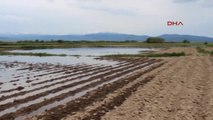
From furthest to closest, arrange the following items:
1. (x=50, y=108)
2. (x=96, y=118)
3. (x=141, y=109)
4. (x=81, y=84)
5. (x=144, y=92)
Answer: (x=81, y=84), (x=144, y=92), (x=50, y=108), (x=141, y=109), (x=96, y=118)

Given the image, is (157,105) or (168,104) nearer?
(157,105)

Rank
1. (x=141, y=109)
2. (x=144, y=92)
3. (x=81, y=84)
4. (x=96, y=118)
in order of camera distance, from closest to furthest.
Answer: (x=96, y=118) < (x=141, y=109) < (x=144, y=92) < (x=81, y=84)

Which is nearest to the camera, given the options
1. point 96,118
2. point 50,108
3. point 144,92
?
point 96,118

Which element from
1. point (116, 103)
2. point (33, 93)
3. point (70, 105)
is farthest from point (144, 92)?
point (33, 93)

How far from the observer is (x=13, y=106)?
12609 mm

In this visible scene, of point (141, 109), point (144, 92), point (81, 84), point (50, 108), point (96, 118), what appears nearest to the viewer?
point (96, 118)

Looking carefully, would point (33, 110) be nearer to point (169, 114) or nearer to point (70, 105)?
point (70, 105)

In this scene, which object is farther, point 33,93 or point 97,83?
point 97,83

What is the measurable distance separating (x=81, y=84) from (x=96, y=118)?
28.8 ft

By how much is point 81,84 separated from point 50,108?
6.78 m

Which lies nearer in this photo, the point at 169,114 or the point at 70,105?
the point at 169,114

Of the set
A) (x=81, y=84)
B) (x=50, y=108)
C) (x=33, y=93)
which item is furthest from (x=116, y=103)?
(x=81, y=84)

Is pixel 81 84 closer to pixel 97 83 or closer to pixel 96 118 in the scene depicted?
pixel 97 83

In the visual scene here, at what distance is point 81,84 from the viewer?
19.0 meters
